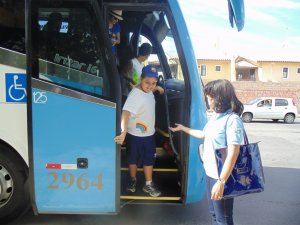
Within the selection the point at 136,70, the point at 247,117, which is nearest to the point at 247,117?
the point at 247,117

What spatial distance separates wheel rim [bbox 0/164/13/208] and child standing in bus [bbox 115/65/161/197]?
1.31 metres

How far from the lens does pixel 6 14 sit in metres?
3.76

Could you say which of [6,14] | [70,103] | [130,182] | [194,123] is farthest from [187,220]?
[6,14]

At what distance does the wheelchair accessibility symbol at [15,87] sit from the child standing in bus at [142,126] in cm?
106

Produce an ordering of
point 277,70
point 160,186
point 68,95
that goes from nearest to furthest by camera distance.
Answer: point 68,95 < point 160,186 < point 277,70

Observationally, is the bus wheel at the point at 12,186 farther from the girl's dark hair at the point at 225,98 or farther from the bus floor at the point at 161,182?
the girl's dark hair at the point at 225,98

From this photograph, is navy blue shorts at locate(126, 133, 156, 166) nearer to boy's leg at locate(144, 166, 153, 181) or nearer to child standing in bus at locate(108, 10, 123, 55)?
boy's leg at locate(144, 166, 153, 181)

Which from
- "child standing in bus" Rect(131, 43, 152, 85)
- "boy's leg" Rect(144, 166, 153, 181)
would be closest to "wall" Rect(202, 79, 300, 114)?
"child standing in bus" Rect(131, 43, 152, 85)

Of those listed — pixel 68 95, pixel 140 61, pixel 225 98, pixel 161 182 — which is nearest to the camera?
pixel 225 98

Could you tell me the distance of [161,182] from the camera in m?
4.57

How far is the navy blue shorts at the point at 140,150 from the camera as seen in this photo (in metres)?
4.22

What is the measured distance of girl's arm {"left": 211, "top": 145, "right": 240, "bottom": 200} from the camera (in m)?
2.88

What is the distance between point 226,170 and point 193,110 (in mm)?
1105

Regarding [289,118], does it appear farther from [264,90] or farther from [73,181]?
[73,181]
